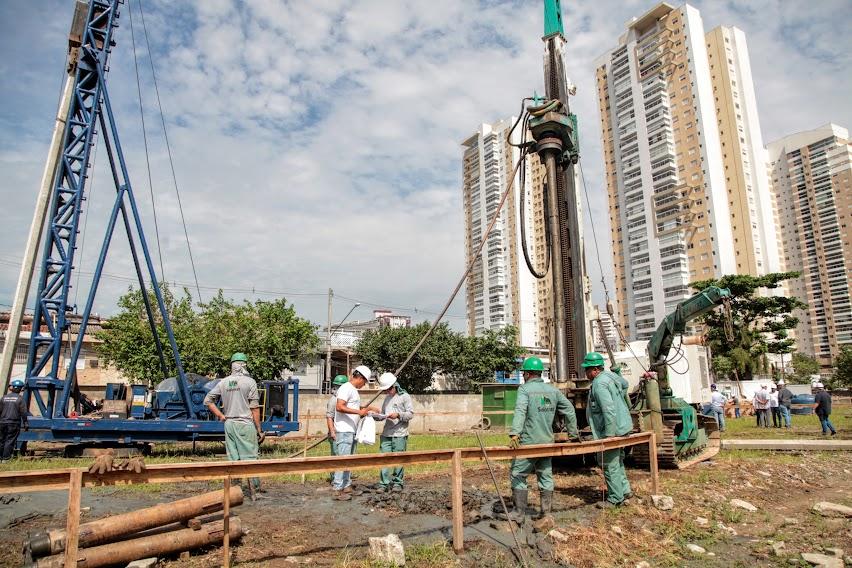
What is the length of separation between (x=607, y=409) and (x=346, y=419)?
324cm

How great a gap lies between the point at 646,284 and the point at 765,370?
1108 inches

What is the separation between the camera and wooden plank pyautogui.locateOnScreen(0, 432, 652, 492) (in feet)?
10.6

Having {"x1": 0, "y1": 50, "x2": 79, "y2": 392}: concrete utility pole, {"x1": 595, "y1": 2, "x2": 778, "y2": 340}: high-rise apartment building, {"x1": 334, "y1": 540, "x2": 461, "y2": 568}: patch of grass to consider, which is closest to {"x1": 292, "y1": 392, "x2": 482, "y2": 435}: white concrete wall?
{"x1": 0, "y1": 50, "x2": 79, "y2": 392}: concrete utility pole

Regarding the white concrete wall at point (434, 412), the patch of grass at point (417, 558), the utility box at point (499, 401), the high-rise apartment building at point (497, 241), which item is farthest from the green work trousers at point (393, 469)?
the high-rise apartment building at point (497, 241)

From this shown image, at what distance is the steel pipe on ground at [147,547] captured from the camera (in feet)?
12.0

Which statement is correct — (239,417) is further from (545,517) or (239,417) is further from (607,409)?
(607,409)

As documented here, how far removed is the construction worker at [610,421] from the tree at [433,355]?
32.5 m

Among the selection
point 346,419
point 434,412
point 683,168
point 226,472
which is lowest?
point 434,412

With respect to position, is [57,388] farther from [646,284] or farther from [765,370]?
[646,284]

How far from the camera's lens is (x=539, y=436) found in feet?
19.9

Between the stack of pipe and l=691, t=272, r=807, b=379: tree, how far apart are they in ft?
135

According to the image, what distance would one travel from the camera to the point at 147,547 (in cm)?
400

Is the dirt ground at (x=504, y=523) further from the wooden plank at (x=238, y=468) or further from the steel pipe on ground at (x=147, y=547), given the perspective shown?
the wooden plank at (x=238, y=468)

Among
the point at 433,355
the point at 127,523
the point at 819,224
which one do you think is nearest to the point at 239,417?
the point at 127,523
